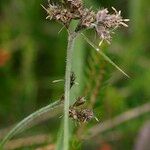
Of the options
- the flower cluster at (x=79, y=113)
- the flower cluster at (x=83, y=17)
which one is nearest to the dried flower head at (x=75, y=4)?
the flower cluster at (x=83, y=17)

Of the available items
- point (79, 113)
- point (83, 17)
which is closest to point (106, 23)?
point (83, 17)

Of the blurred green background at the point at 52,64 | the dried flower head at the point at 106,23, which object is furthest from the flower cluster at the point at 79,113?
the blurred green background at the point at 52,64

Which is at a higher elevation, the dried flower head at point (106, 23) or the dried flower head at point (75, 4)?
the dried flower head at point (75, 4)

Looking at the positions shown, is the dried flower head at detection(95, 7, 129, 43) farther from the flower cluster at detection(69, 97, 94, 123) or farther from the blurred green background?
the blurred green background

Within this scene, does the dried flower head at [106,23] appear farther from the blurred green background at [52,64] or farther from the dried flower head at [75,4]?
the blurred green background at [52,64]

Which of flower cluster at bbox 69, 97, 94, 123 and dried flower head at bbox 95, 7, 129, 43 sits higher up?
dried flower head at bbox 95, 7, 129, 43

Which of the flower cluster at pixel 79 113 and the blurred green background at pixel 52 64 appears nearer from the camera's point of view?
the flower cluster at pixel 79 113

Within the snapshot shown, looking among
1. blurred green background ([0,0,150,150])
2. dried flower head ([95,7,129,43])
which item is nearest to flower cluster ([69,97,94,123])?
dried flower head ([95,7,129,43])

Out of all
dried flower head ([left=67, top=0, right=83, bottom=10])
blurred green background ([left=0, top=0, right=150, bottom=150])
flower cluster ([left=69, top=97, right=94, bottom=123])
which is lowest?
flower cluster ([left=69, top=97, right=94, bottom=123])

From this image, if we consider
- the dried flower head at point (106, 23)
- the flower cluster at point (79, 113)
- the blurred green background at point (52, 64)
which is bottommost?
the flower cluster at point (79, 113)
